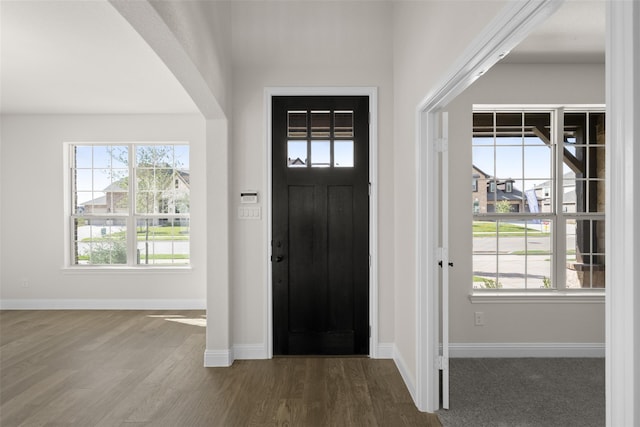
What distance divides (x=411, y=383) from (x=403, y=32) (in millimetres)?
2834

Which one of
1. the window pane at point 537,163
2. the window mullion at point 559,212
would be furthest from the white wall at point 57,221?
the window mullion at point 559,212

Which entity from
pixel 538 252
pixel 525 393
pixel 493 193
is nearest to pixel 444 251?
pixel 525 393

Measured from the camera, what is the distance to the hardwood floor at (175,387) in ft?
8.76

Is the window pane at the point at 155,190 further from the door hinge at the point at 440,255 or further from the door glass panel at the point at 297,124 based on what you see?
the door hinge at the point at 440,255

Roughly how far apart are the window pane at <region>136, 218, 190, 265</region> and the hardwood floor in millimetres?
1559

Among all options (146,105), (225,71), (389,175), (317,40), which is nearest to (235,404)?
(389,175)

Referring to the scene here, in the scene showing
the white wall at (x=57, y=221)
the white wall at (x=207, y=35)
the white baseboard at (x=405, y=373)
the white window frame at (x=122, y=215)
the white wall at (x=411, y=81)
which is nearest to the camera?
the white wall at (x=411, y=81)

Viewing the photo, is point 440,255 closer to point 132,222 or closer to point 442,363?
point 442,363

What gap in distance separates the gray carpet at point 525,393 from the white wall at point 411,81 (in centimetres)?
46

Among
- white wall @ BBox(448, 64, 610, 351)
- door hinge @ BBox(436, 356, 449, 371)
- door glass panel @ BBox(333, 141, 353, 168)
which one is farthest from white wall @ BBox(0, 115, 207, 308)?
door hinge @ BBox(436, 356, 449, 371)

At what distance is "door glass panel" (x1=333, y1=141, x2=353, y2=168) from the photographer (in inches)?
151

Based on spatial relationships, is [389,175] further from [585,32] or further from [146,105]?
[146,105]

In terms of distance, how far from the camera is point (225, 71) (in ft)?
11.6

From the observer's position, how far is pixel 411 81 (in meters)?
3.12
